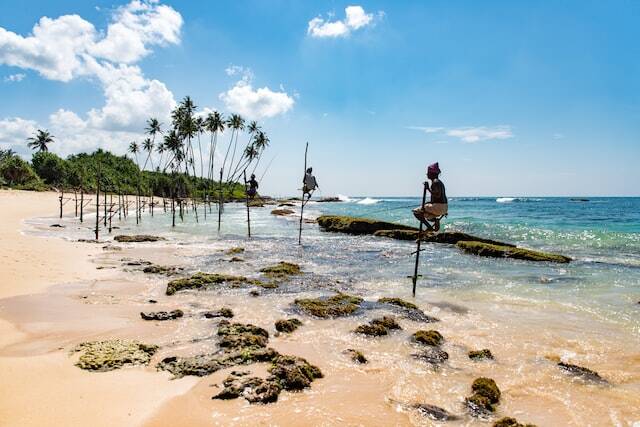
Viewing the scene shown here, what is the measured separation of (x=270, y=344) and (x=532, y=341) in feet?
18.4

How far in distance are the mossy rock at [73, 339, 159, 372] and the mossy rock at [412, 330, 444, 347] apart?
5.17m

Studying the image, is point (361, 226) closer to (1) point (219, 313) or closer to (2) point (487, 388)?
(1) point (219, 313)

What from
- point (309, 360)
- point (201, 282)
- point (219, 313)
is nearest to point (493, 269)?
point (201, 282)

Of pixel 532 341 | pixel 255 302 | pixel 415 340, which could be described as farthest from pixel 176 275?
pixel 532 341

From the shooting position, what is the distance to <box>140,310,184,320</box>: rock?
898 centimetres

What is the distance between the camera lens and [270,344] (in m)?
7.86

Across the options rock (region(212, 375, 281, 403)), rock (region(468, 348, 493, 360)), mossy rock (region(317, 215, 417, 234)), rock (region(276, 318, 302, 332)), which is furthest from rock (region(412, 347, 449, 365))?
mossy rock (region(317, 215, 417, 234))

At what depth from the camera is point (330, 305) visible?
417 inches

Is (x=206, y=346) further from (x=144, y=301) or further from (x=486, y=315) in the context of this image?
(x=486, y=315)

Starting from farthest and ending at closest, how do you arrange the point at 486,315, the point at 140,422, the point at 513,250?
the point at 513,250, the point at 486,315, the point at 140,422

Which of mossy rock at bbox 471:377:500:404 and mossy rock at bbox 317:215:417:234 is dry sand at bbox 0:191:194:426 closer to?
mossy rock at bbox 471:377:500:404

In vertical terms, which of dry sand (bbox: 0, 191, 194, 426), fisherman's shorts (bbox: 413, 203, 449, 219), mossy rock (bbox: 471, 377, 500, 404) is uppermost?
fisherman's shorts (bbox: 413, 203, 449, 219)

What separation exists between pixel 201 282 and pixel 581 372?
10.2 m

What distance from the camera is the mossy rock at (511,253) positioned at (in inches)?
760
